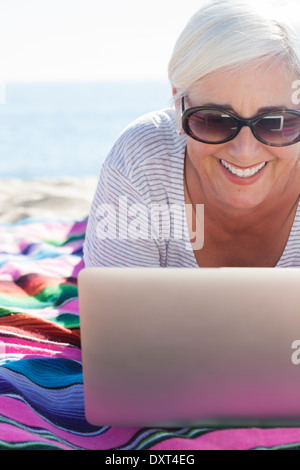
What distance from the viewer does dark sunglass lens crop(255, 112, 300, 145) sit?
1.48 m

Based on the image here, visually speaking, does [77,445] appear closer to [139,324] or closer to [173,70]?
[139,324]

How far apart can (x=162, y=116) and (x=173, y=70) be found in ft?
1.14

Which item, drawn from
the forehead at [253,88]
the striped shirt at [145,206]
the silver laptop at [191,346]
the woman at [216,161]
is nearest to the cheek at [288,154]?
the woman at [216,161]

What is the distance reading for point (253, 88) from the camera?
4.83 ft

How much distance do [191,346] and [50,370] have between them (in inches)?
27.1

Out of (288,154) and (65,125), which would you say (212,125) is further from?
(65,125)

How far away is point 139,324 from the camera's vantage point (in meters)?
1.18

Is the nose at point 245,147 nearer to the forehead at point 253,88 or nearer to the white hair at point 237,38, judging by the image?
the forehead at point 253,88

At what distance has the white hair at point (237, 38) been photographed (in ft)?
4.80

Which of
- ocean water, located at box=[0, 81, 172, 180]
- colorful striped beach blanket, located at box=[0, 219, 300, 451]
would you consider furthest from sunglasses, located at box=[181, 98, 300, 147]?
colorful striped beach blanket, located at box=[0, 219, 300, 451]

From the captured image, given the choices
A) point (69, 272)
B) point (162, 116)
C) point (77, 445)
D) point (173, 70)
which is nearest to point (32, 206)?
point (69, 272)

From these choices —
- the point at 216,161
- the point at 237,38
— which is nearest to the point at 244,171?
the point at 216,161

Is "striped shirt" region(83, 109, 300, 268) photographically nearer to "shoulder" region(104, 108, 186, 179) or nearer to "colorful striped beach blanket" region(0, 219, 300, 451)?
"shoulder" region(104, 108, 186, 179)

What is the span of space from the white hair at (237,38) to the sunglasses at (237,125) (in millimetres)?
94
